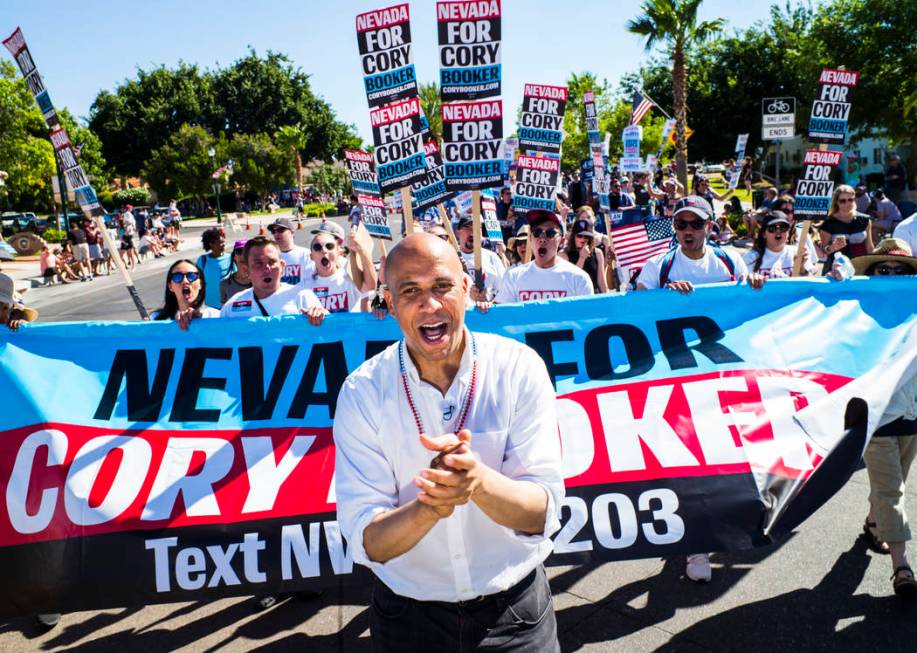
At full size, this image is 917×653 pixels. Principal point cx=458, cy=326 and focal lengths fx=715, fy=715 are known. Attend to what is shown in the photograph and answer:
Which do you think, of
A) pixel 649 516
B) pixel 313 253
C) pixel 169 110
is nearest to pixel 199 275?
pixel 313 253

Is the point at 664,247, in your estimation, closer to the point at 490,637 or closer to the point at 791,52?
the point at 490,637

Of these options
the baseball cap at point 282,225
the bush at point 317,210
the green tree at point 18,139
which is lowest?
the baseball cap at point 282,225

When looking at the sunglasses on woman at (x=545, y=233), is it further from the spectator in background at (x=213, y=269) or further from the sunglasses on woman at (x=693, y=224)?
the spectator in background at (x=213, y=269)

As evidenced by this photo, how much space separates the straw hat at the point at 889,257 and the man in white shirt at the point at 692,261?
72cm

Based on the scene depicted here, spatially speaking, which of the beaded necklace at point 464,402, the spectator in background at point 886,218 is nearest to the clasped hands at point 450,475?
the beaded necklace at point 464,402

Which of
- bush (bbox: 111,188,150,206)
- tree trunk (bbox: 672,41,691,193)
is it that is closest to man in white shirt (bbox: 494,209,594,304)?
tree trunk (bbox: 672,41,691,193)

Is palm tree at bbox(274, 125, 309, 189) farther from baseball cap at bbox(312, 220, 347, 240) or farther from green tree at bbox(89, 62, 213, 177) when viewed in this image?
baseball cap at bbox(312, 220, 347, 240)

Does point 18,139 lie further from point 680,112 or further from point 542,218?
point 542,218

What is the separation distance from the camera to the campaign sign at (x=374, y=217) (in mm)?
7066

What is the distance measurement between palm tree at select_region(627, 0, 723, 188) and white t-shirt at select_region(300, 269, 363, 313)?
66.5ft

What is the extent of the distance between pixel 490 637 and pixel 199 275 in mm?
3630

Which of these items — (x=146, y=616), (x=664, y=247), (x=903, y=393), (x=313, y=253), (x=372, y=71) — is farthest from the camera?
(x=664, y=247)

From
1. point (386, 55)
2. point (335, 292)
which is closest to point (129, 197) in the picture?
point (335, 292)

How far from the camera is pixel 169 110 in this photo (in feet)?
232
